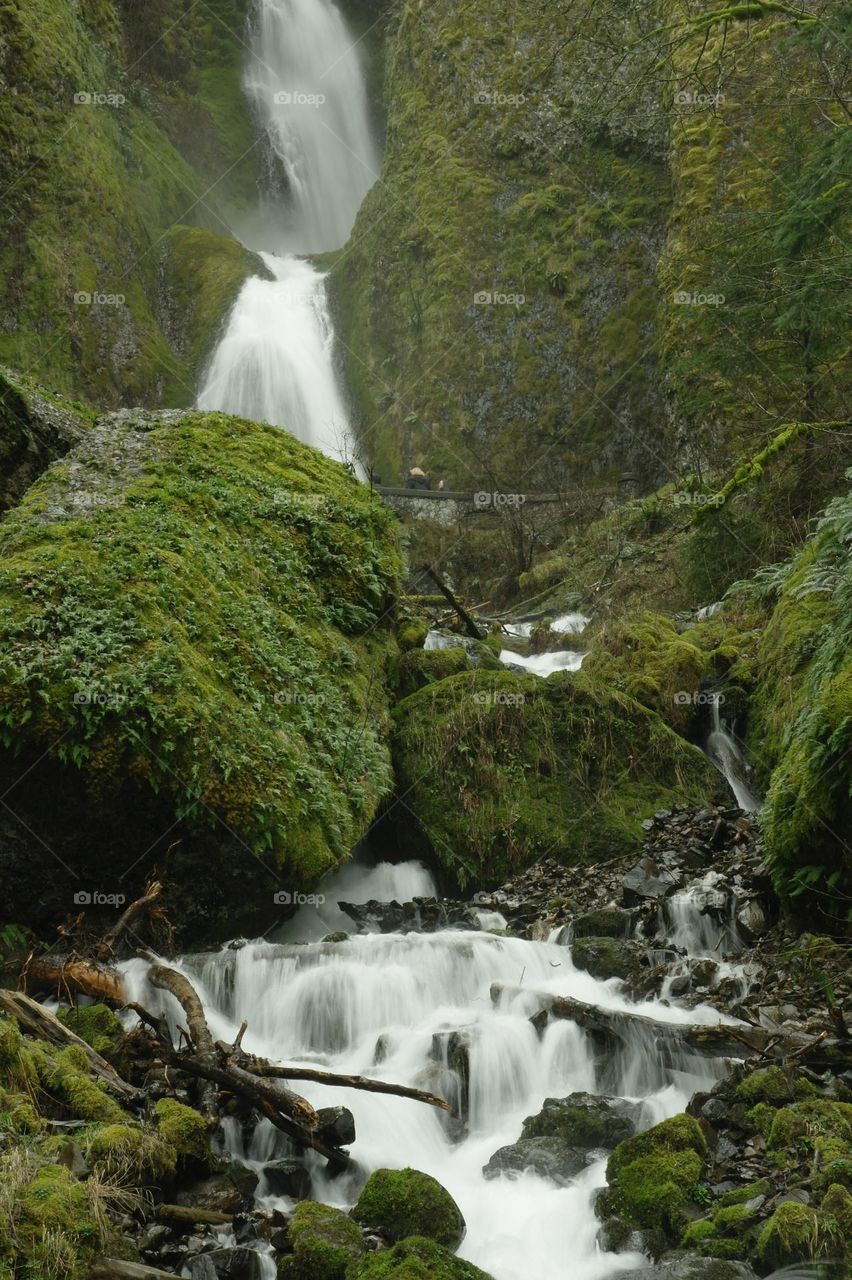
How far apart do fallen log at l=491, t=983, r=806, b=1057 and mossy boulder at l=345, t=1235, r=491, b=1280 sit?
6.54 feet

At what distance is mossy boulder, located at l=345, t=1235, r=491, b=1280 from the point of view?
3.94 metres

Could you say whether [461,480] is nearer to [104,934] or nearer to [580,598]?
[580,598]

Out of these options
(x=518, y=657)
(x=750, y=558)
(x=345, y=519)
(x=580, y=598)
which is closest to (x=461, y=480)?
(x=580, y=598)

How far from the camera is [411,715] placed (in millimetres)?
10312

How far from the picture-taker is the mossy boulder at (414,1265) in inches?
155

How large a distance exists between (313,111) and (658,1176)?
1760 inches

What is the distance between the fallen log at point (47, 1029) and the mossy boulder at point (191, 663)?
57.9 inches

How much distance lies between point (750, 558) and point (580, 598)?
4.92 m
